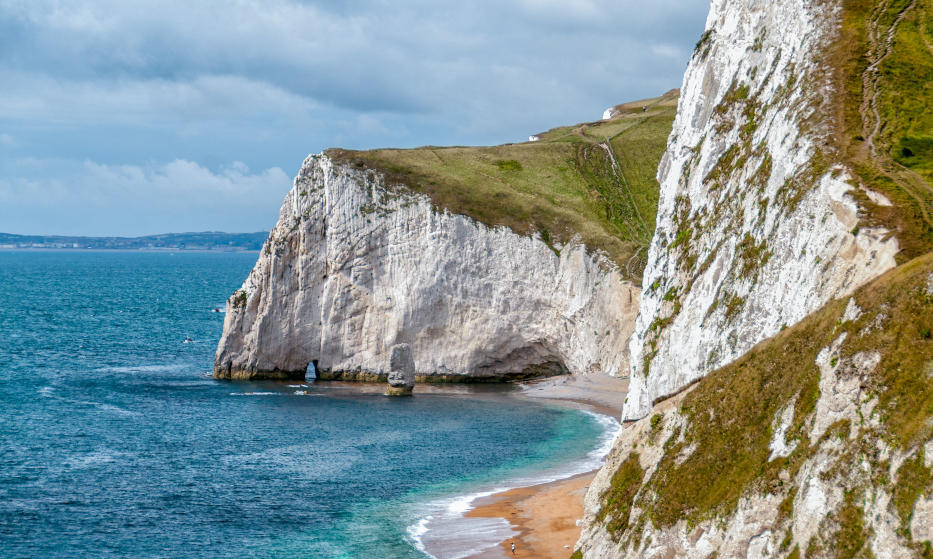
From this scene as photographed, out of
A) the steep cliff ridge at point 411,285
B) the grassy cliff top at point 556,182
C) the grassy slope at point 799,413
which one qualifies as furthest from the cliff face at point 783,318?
the grassy cliff top at point 556,182

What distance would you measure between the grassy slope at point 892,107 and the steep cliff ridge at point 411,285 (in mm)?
47688

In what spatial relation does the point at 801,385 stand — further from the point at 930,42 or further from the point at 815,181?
the point at 930,42

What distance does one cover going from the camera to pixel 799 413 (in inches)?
1064

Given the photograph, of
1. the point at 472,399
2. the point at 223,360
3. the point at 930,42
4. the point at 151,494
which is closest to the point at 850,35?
the point at 930,42

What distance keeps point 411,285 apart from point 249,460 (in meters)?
34.0

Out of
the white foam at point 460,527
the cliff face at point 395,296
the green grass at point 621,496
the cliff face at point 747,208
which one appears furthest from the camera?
the cliff face at point 395,296

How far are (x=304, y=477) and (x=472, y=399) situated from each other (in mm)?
29152

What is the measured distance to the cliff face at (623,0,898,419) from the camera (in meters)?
31.5

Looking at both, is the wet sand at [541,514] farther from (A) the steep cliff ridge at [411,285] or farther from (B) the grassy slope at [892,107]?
(A) the steep cliff ridge at [411,285]

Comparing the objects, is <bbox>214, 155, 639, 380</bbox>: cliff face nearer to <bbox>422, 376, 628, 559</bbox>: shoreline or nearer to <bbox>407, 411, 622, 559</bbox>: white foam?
<bbox>422, 376, 628, 559</bbox>: shoreline

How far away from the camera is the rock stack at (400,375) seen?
87000mm

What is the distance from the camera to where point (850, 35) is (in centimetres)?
4172

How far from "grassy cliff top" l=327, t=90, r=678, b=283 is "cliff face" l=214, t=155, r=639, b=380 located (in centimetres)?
267

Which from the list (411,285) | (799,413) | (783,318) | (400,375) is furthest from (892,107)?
(411,285)
